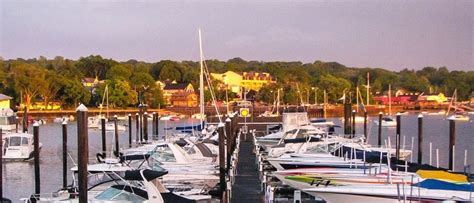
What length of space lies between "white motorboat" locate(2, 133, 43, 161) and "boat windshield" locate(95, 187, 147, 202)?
85.1 feet

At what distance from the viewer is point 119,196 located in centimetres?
1930

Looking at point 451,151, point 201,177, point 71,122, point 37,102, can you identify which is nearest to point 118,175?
point 201,177

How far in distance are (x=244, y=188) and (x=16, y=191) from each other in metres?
13.5

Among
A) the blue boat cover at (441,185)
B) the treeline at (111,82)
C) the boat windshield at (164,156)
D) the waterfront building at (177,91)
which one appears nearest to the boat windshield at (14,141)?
the boat windshield at (164,156)

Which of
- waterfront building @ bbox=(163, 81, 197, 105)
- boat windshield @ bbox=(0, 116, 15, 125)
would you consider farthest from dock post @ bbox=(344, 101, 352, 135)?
waterfront building @ bbox=(163, 81, 197, 105)

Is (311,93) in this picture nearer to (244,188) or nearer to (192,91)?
(192,91)

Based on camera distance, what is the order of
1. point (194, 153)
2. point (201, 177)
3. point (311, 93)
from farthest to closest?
point (311, 93), point (194, 153), point (201, 177)

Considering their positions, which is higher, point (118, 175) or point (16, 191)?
point (118, 175)

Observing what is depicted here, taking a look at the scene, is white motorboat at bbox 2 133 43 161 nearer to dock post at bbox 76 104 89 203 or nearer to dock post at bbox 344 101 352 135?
dock post at bbox 344 101 352 135

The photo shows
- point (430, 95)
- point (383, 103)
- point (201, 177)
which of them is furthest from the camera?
point (430, 95)

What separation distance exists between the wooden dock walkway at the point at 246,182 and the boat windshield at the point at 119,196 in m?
4.86

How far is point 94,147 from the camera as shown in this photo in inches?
2474

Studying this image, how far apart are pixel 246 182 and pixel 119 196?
9205 millimetres

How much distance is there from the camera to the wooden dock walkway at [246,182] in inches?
950
